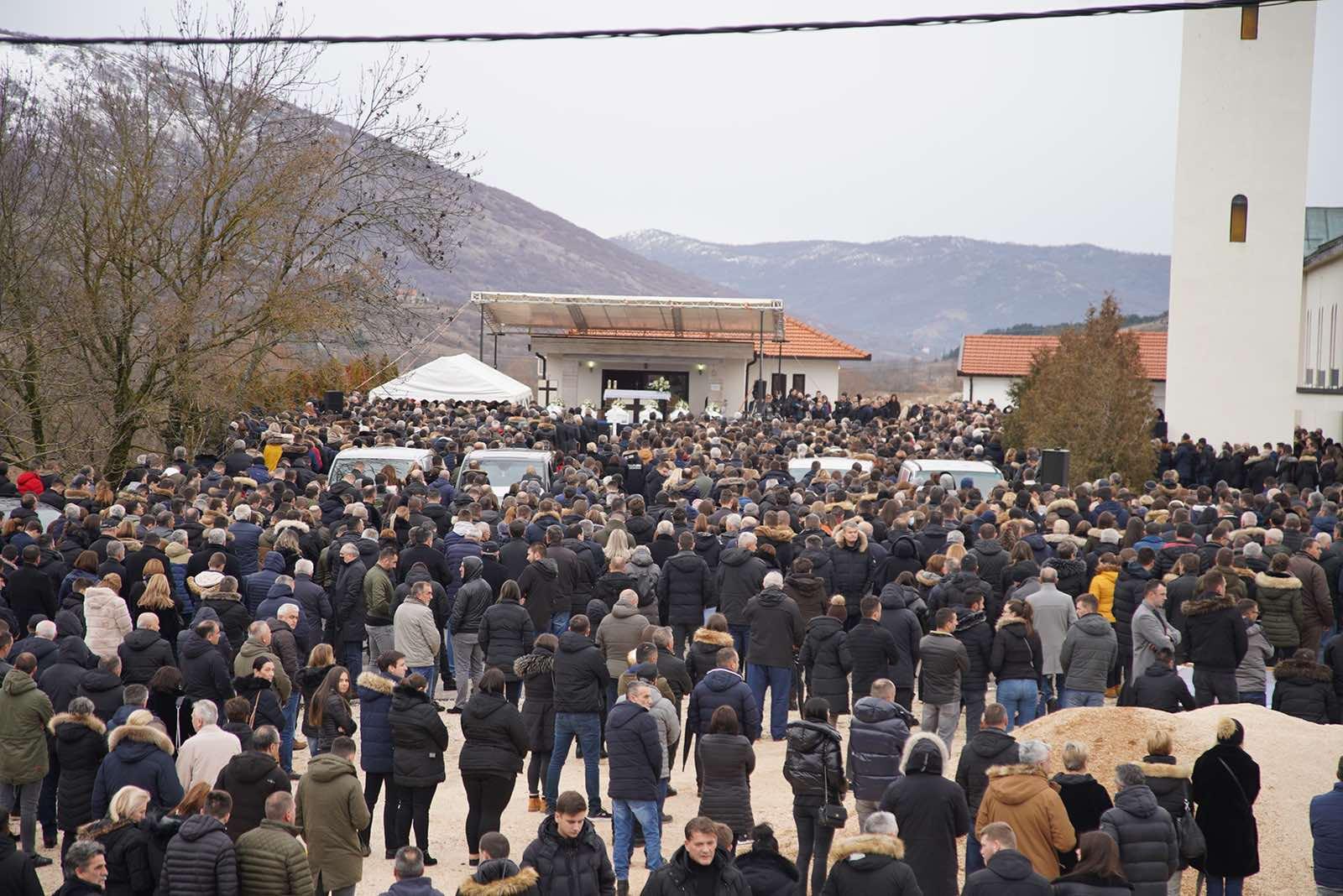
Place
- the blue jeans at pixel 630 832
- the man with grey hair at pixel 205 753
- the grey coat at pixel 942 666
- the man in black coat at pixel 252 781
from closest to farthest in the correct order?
the man in black coat at pixel 252 781
the man with grey hair at pixel 205 753
the blue jeans at pixel 630 832
the grey coat at pixel 942 666

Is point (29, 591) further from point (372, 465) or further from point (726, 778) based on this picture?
point (726, 778)

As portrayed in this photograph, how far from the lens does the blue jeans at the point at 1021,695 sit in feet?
35.6

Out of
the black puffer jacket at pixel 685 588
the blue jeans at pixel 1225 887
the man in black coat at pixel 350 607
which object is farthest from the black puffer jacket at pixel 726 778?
the man in black coat at pixel 350 607

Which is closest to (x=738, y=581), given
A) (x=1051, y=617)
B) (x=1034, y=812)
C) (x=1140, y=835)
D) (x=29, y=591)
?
(x=1051, y=617)

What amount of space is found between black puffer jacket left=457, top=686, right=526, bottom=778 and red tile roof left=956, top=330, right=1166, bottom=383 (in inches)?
2058

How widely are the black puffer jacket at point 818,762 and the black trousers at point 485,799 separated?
2107 millimetres

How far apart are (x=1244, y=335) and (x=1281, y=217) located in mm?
3106

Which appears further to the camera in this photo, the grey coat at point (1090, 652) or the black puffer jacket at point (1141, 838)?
the grey coat at point (1090, 652)

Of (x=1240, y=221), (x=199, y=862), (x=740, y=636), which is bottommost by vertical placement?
(x=199, y=862)

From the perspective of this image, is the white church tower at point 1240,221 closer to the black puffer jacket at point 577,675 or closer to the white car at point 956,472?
the white car at point 956,472

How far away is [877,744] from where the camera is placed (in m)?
8.60

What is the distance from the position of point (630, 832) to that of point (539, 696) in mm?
1609

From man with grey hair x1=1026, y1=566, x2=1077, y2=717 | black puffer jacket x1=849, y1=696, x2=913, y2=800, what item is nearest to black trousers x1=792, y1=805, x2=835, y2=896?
black puffer jacket x1=849, y1=696, x2=913, y2=800

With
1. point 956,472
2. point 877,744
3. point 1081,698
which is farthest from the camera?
point 956,472
